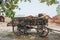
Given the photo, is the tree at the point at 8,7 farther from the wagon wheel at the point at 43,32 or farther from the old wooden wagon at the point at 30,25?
the wagon wheel at the point at 43,32

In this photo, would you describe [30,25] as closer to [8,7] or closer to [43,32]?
[43,32]

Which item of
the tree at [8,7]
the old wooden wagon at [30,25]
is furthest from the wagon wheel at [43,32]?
the tree at [8,7]

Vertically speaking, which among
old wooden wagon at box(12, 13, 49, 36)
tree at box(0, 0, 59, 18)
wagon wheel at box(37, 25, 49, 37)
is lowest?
wagon wheel at box(37, 25, 49, 37)

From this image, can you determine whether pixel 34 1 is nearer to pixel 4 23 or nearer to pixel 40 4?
pixel 40 4

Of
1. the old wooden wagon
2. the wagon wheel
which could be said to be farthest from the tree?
the wagon wheel

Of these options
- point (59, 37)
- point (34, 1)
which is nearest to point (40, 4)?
point (34, 1)

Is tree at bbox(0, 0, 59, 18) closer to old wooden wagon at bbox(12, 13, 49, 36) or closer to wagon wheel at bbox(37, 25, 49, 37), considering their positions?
old wooden wagon at bbox(12, 13, 49, 36)

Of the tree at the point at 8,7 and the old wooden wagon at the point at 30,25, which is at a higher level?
the tree at the point at 8,7

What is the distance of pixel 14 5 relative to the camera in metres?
3.92

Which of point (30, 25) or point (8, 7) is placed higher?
point (8, 7)

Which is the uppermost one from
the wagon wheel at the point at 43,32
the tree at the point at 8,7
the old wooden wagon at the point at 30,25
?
the tree at the point at 8,7

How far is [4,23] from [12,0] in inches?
8.7

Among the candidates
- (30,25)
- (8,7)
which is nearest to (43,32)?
(30,25)

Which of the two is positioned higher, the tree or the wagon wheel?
the tree
